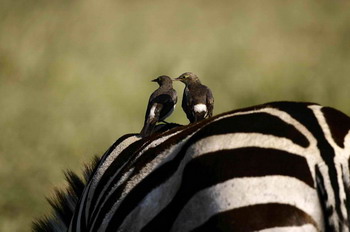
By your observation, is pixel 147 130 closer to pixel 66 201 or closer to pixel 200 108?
pixel 66 201

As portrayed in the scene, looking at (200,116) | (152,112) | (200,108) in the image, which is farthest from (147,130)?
(152,112)

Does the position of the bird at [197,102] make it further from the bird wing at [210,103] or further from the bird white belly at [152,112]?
the bird white belly at [152,112]

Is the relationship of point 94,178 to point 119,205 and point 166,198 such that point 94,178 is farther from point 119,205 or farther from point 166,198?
point 166,198

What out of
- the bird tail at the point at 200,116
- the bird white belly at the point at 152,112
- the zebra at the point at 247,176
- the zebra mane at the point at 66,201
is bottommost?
the zebra at the point at 247,176

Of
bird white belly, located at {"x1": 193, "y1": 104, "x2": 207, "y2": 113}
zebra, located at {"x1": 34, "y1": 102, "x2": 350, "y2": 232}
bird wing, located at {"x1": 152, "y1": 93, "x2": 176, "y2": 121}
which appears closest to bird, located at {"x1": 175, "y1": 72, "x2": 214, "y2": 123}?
bird white belly, located at {"x1": 193, "y1": 104, "x2": 207, "y2": 113}

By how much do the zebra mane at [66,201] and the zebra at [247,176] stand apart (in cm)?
148

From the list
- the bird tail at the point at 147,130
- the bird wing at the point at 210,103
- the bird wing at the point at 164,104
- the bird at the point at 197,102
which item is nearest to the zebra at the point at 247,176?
the bird tail at the point at 147,130

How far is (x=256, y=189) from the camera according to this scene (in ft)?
10.2

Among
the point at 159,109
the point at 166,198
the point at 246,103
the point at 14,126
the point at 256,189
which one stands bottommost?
the point at 256,189

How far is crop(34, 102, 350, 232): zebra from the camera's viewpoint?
3064mm

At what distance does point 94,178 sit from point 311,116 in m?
1.37

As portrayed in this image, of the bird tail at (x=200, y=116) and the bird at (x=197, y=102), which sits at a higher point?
the bird at (x=197, y=102)

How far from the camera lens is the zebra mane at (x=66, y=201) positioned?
17.0 feet

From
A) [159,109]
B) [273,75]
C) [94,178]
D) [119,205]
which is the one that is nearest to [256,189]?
[119,205]
